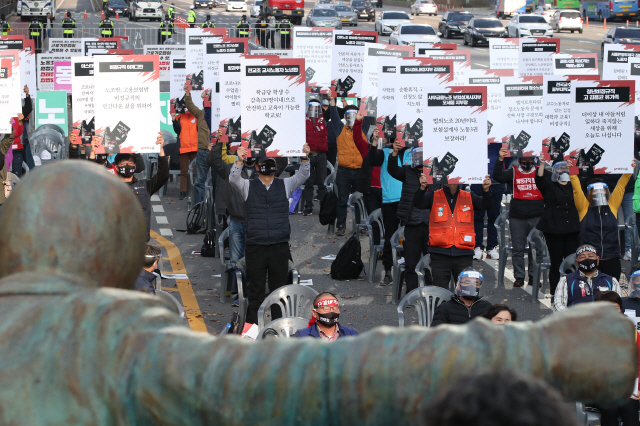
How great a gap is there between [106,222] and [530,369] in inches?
24.9

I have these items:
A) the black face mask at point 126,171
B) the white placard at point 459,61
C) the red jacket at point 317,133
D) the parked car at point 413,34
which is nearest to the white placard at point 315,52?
the red jacket at point 317,133

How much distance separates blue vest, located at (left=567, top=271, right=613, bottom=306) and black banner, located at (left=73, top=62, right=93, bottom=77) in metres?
5.91

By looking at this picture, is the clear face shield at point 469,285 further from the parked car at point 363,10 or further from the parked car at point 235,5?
the parked car at point 235,5

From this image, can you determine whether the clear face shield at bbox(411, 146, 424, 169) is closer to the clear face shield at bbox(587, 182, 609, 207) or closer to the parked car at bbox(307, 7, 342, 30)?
the clear face shield at bbox(587, 182, 609, 207)

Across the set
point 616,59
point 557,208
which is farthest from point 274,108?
point 616,59

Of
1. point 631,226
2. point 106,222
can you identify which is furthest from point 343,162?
point 106,222

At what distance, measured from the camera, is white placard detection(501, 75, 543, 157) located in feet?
39.1

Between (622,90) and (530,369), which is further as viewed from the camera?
(622,90)

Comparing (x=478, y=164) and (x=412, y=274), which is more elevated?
(x=478, y=164)

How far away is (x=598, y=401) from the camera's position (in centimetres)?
104

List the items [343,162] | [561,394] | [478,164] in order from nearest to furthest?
[561,394]
[478,164]
[343,162]

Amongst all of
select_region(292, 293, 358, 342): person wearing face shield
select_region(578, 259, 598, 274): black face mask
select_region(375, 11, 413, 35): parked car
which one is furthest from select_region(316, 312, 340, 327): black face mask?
select_region(375, 11, 413, 35): parked car

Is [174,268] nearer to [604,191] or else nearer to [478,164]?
[478,164]

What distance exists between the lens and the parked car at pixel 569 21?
1972 inches
